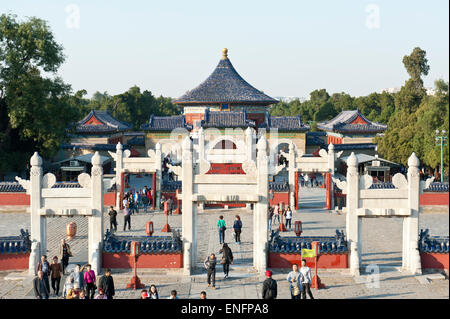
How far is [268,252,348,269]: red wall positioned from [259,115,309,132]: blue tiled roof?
4001 centimetres

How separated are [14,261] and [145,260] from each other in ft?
14.2

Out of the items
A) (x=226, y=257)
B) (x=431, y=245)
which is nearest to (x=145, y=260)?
(x=226, y=257)

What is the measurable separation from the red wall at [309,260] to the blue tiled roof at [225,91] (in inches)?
1643

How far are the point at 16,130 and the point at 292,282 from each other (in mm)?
30070

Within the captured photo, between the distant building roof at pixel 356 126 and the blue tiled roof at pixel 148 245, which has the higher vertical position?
A: the distant building roof at pixel 356 126

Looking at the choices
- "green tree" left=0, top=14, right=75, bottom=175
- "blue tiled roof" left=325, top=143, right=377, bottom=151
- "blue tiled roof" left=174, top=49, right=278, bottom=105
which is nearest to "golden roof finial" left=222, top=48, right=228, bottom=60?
"blue tiled roof" left=174, top=49, right=278, bottom=105

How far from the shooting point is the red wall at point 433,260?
1892 centimetres

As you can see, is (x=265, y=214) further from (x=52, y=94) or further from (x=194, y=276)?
(x=52, y=94)

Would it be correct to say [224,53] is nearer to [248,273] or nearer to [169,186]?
[169,186]

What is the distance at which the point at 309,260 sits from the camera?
19.1 m

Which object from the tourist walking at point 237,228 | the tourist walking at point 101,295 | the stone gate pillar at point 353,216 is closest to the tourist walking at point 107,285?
the tourist walking at point 101,295

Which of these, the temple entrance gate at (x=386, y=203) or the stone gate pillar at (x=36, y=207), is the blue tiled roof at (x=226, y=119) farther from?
the temple entrance gate at (x=386, y=203)

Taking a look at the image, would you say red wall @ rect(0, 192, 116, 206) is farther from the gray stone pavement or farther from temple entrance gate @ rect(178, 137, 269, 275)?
temple entrance gate @ rect(178, 137, 269, 275)

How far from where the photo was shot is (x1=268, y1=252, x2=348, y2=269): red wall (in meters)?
19.0
